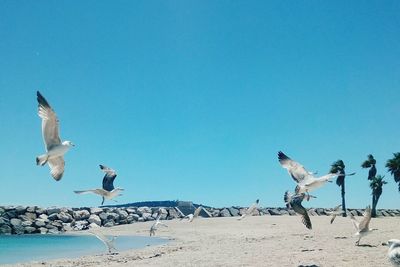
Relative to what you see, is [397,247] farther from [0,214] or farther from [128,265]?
[0,214]

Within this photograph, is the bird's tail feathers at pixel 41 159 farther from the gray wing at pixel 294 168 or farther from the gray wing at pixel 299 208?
the gray wing at pixel 294 168

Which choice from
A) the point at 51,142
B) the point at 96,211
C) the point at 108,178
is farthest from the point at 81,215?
the point at 51,142

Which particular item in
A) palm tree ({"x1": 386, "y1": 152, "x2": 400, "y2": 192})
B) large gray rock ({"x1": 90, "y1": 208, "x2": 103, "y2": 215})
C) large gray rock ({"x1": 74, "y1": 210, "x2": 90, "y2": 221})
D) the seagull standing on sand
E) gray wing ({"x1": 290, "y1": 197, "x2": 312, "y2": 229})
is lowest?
gray wing ({"x1": 290, "y1": 197, "x2": 312, "y2": 229})

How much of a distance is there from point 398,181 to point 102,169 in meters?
50.4

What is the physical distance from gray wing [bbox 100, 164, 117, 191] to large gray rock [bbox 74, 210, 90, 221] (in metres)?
33.8

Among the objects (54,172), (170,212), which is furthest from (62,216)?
(54,172)

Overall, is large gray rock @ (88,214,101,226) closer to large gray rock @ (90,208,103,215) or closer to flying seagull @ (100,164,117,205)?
large gray rock @ (90,208,103,215)

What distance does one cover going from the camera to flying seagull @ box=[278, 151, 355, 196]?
1112cm

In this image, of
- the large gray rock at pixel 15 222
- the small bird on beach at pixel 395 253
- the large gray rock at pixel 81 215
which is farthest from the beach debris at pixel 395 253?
the large gray rock at pixel 81 215

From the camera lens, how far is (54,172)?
1053 cm

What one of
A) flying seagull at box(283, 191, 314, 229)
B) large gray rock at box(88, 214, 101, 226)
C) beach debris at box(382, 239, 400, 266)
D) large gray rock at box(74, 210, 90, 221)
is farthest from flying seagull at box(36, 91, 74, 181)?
large gray rock at box(74, 210, 90, 221)

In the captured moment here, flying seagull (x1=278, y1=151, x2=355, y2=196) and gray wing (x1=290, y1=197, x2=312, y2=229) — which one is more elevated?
flying seagull (x1=278, y1=151, x2=355, y2=196)

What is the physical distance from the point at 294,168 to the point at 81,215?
37.2 meters

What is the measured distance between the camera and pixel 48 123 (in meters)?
10.4
